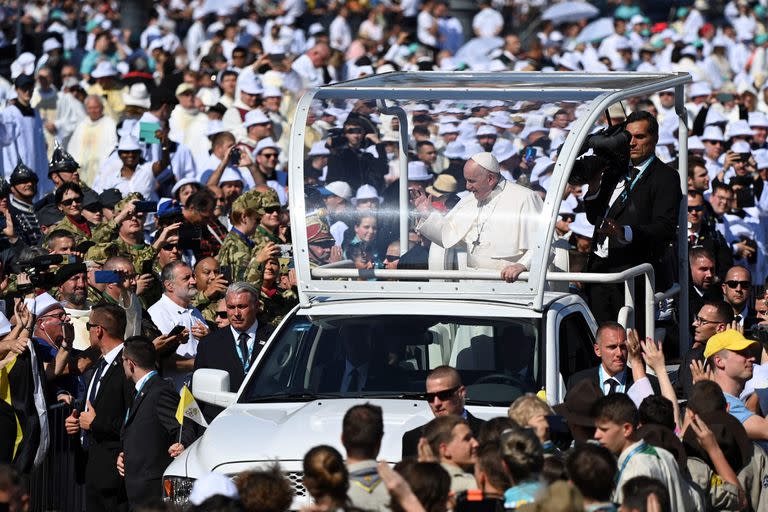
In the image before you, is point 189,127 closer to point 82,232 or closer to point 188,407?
point 82,232

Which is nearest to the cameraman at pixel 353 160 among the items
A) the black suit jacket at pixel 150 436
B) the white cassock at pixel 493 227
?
the white cassock at pixel 493 227

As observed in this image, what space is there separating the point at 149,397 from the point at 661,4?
107 ft

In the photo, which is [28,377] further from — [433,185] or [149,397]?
[433,185]

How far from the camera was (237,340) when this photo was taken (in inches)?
448

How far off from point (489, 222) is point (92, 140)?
11067 millimetres

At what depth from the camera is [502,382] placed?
9688mm

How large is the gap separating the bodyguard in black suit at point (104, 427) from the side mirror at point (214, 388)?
2.72ft

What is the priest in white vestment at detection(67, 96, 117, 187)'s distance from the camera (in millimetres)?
20438

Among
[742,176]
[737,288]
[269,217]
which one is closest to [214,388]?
[269,217]

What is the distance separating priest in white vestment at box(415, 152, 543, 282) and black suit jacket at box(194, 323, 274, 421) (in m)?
1.58

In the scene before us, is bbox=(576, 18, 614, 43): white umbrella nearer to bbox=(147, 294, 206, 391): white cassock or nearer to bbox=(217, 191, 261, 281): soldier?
bbox=(217, 191, 261, 281): soldier

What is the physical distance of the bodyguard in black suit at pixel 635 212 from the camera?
37.8ft

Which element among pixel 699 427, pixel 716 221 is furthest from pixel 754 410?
pixel 716 221

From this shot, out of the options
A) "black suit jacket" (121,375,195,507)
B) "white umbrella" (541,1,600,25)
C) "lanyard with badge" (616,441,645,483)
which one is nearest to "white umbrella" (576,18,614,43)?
"white umbrella" (541,1,600,25)
